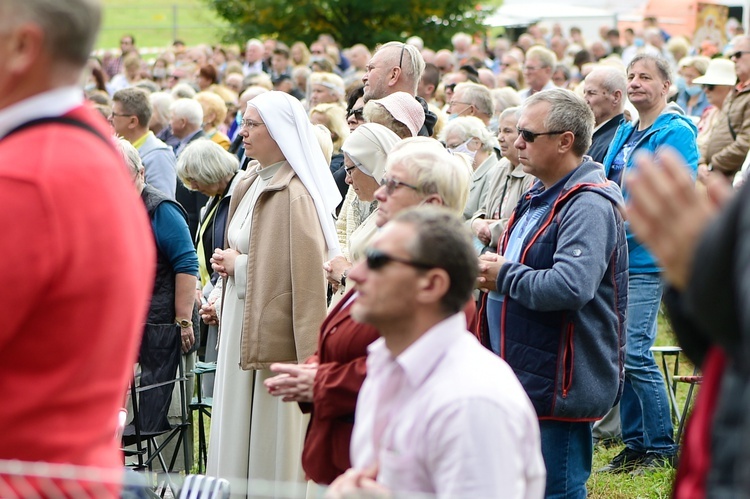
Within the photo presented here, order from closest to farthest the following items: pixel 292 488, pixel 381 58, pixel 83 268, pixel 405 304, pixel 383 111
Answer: pixel 83 268
pixel 405 304
pixel 292 488
pixel 383 111
pixel 381 58

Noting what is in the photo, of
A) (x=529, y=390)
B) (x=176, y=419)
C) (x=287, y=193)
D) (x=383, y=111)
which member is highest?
(x=383, y=111)

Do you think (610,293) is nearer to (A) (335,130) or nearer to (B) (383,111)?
(B) (383,111)

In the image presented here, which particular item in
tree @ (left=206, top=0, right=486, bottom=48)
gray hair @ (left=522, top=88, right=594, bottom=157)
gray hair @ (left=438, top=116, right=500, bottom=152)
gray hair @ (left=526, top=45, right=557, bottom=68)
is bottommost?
gray hair @ (left=438, top=116, right=500, bottom=152)

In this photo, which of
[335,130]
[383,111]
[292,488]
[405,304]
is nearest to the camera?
[405,304]

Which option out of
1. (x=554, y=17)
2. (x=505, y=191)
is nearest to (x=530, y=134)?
(x=505, y=191)

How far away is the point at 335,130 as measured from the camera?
8.20 m

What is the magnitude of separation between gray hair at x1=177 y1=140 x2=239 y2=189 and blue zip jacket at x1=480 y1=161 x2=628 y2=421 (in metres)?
2.76

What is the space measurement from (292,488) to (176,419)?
1.31 meters

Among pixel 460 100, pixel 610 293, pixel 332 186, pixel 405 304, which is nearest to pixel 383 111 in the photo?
pixel 332 186

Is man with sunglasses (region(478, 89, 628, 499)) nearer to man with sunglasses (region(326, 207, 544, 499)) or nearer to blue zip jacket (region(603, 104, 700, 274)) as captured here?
man with sunglasses (region(326, 207, 544, 499))

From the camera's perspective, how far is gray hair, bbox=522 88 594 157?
4551 mm

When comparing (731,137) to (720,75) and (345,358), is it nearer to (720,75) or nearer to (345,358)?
(720,75)

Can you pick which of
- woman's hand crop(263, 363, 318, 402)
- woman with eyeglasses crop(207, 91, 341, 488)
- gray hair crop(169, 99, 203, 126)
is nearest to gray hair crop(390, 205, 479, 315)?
woman's hand crop(263, 363, 318, 402)

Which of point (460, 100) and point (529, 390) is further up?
point (460, 100)
